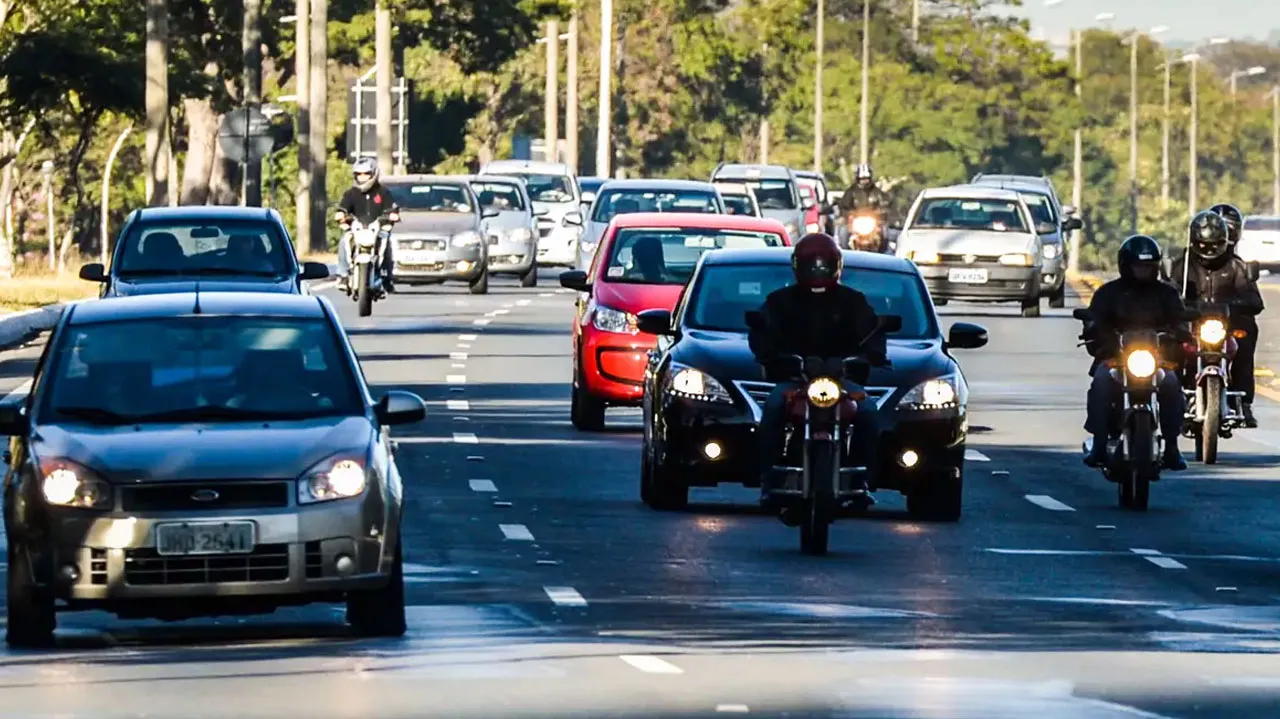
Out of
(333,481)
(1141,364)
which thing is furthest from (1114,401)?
(333,481)

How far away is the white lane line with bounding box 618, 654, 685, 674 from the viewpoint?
12.0 m

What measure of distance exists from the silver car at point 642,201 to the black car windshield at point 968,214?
3.38 metres

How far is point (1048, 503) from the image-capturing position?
20016 millimetres

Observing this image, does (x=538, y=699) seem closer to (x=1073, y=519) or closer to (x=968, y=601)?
(x=968, y=601)

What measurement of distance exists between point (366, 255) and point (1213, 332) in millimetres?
19172

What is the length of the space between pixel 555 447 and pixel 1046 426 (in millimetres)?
4568

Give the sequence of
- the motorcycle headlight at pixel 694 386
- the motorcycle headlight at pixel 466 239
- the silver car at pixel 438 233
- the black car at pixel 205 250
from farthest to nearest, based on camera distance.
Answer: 1. the motorcycle headlight at pixel 466 239
2. the silver car at pixel 438 233
3. the black car at pixel 205 250
4. the motorcycle headlight at pixel 694 386

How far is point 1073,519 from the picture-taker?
19094mm

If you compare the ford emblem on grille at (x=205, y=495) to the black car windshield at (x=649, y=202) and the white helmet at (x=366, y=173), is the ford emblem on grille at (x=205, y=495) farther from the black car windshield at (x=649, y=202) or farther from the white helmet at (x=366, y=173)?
the black car windshield at (x=649, y=202)

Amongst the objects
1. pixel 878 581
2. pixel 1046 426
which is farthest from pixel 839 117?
pixel 878 581

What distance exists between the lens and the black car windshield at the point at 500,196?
53281 millimetres

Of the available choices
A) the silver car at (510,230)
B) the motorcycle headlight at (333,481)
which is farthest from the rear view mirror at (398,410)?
the silver car at (510,230)

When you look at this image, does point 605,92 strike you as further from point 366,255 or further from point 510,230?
point 366,255

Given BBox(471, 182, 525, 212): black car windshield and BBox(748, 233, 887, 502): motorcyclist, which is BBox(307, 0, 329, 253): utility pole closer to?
BBox(471, 182, 525, 212): black car windshield
